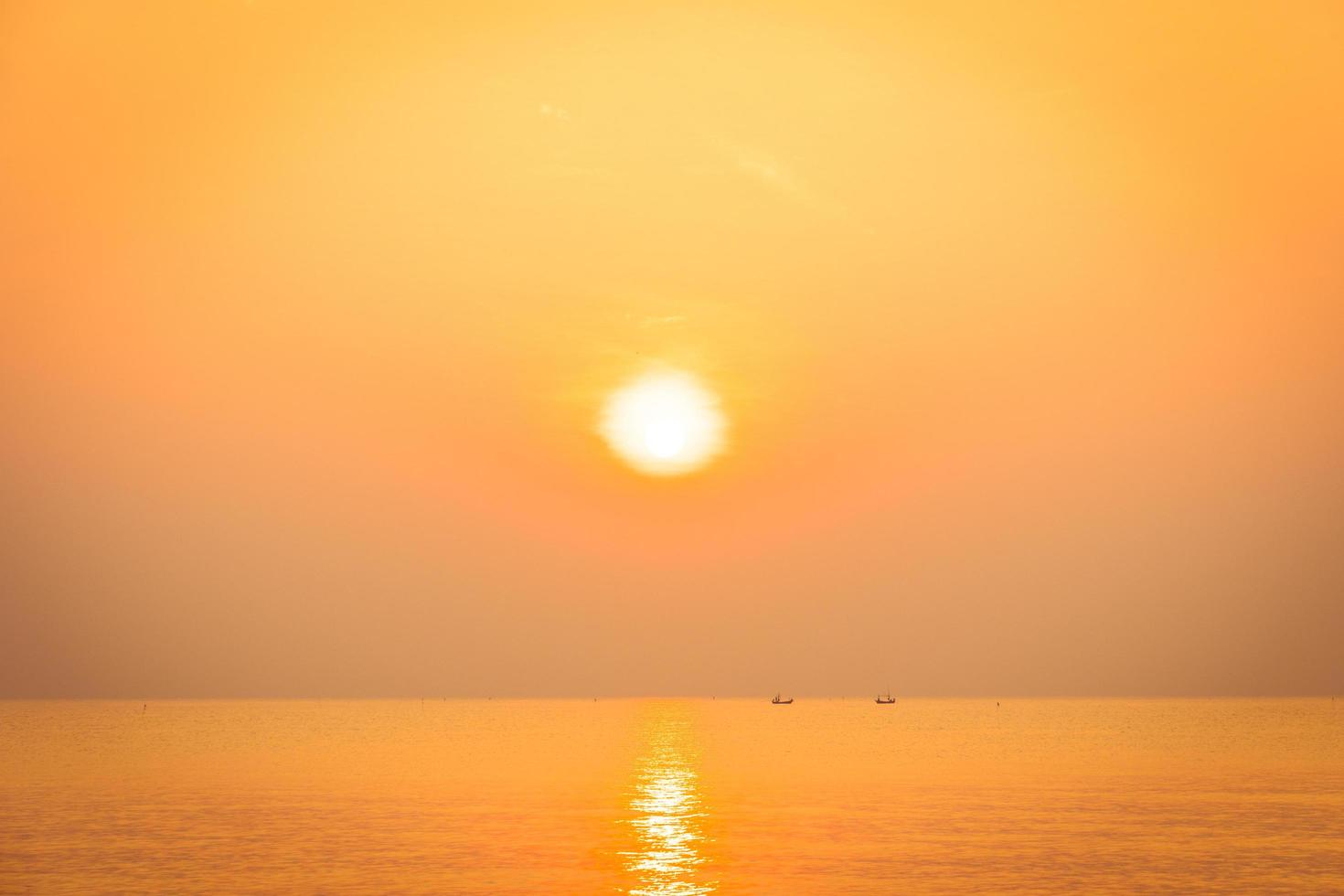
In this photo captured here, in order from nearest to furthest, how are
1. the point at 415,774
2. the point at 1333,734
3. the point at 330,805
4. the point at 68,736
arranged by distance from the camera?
the point at 330,805 → the point at 415,774 → the point at 68,736 → the point at 1333,734

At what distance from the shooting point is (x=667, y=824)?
72.2 metres

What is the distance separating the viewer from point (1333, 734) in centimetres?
19250

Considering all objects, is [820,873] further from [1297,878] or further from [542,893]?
[1297,878]

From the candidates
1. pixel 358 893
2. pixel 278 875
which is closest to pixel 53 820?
pixel 278 875

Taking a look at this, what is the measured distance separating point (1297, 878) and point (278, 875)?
4118cm

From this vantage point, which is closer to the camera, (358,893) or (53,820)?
(358,893)

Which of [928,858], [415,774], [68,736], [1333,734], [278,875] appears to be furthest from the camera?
[1333,734]

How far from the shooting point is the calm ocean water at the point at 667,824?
172 feet

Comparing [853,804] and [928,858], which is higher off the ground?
[853,804]

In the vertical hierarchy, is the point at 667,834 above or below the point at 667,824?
below

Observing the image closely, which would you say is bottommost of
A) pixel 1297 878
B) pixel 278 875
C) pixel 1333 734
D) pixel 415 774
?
pixel 1297 878

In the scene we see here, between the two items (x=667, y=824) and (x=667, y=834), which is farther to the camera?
(x=667, y=824)

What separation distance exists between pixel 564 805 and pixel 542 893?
33.2m

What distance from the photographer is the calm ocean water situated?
52500 mm
